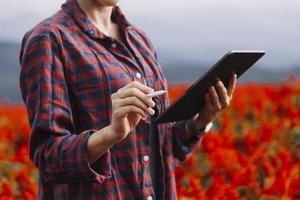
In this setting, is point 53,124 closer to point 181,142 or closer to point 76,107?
point 76,107

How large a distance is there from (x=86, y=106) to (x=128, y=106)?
209mm

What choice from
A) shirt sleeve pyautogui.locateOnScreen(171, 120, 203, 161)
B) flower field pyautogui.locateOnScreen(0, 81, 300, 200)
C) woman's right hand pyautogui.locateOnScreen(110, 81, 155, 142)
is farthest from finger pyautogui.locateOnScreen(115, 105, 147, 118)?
flower field pyautogui.locateOnScreen(0, 81, 300, 200)

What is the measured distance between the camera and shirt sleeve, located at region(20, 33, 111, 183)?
208 cm

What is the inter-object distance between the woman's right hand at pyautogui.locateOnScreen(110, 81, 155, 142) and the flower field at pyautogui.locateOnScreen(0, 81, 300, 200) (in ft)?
5.05

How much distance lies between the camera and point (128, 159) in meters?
2.17

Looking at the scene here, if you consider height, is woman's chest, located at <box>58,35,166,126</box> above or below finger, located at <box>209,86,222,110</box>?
above

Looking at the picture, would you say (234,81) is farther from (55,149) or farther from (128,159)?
(55,149)

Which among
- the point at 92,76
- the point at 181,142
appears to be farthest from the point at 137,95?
the point at 181,142

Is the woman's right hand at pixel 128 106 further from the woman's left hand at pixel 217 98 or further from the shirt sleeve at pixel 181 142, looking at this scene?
the shirt sleeve at pixel 181 142

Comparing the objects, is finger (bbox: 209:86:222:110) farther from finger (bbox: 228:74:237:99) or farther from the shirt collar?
the shirt collar

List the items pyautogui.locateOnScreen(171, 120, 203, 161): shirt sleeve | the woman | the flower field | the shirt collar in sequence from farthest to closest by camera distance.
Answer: the flower field, pyautogui.locateOnScreen(171, 120, 203, 161): shirt sleeve, the shirt collar, the woman

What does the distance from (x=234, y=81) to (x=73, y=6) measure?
1.38 feet

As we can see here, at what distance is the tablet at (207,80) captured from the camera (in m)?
2.14

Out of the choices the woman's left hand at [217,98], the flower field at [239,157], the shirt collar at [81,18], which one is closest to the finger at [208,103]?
the woman's left hand at [217,98]
